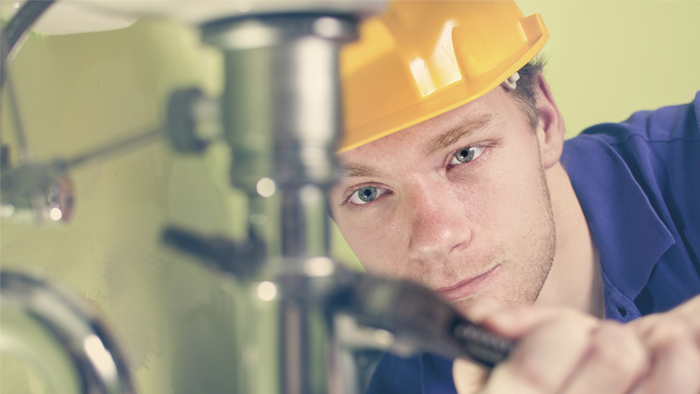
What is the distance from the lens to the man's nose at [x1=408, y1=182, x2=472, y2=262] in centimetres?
69

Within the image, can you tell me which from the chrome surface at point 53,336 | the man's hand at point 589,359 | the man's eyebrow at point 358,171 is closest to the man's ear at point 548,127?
the man's eyebrow at point 358,171

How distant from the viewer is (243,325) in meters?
0.28

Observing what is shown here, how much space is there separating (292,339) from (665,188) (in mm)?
971

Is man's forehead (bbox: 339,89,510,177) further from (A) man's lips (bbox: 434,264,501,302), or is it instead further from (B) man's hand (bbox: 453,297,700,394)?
(B) man's hand (bbox: 453,297,700,394)

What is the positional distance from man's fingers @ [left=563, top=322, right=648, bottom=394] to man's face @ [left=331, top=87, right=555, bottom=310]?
0.41 meters

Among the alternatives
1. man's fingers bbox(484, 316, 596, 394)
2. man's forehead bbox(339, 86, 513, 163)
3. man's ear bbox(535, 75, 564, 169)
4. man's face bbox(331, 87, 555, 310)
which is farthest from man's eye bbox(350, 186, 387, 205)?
man's fingers bbox(484, 316, 596, 394)

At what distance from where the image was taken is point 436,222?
690mm

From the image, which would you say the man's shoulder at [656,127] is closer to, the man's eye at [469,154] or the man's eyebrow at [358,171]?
the man's eye at [469,154]

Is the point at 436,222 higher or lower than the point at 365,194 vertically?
lower

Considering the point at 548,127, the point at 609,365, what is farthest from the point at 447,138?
the point at 609,365

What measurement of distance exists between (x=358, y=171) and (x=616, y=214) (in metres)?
0.58

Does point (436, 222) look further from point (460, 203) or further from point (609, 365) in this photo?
point (609, 365)

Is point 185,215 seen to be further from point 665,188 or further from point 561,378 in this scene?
point 665,188

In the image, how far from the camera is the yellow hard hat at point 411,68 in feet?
2.12
